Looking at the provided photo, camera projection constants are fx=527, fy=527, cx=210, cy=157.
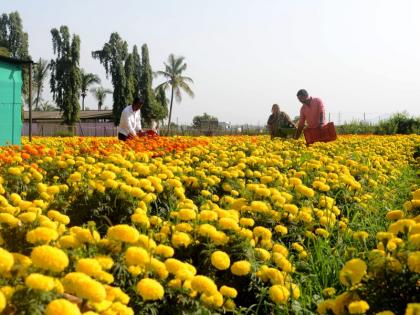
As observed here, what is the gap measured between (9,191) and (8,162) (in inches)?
23.5

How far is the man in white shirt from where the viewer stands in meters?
9.38

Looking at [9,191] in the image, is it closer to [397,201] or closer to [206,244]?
[206,244]

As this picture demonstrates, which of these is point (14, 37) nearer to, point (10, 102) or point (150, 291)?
point (10, 102)

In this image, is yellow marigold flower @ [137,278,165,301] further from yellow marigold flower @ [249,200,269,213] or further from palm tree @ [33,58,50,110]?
palm tree @ [33,58,50,110]

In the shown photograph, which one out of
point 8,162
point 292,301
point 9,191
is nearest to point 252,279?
point 292,301

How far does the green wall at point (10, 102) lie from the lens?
517 inches

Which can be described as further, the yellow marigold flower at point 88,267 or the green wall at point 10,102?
the green wall at point 10,102

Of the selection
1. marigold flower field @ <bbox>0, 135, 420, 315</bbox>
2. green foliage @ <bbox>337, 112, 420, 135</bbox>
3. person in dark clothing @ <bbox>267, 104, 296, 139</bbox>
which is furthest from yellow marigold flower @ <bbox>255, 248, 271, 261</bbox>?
green foliage @ <bbox>337, 112, 420, 135</bbox>

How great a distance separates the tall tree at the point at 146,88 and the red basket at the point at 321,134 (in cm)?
4261

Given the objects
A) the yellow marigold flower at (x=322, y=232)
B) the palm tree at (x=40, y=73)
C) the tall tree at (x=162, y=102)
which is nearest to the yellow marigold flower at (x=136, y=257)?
the yellow marigold flower at (x=322, y=232)

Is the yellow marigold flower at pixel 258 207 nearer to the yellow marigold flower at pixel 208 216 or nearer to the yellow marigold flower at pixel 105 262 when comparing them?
the yellow marigold flower at pixel 208 216

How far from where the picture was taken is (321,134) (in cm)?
959

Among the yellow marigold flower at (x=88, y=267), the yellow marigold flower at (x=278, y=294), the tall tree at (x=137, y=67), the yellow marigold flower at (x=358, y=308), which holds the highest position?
the tall tree at (x=137, y=67)

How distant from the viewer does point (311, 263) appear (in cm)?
312
